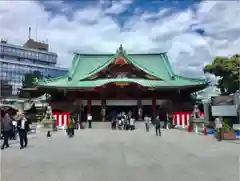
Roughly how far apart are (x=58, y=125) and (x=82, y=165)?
2038cm

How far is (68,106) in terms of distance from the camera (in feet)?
112

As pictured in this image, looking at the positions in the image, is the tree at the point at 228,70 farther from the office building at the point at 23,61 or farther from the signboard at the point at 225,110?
the office building at the point at 23,61

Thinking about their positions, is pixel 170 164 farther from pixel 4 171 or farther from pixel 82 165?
pixel 4 171

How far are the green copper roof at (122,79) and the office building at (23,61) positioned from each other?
53858mm

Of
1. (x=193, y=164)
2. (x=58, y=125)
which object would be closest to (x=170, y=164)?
(x=193, y=164)

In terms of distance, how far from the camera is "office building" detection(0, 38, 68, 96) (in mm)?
95875

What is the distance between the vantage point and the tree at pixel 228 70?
96.9 ft

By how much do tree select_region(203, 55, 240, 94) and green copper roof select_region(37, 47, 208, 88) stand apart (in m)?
1.88

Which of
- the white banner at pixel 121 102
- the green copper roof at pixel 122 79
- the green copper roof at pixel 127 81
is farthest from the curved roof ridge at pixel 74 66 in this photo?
the white banner at pixel 121 102

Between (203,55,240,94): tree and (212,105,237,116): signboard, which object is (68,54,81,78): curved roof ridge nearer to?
(203,55,240,94): tree

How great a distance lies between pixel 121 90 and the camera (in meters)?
33.4

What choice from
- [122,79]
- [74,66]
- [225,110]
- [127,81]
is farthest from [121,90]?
[225,110]

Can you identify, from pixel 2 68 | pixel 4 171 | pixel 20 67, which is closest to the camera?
pixel 4 171

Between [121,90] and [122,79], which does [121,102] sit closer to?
[121,90]
